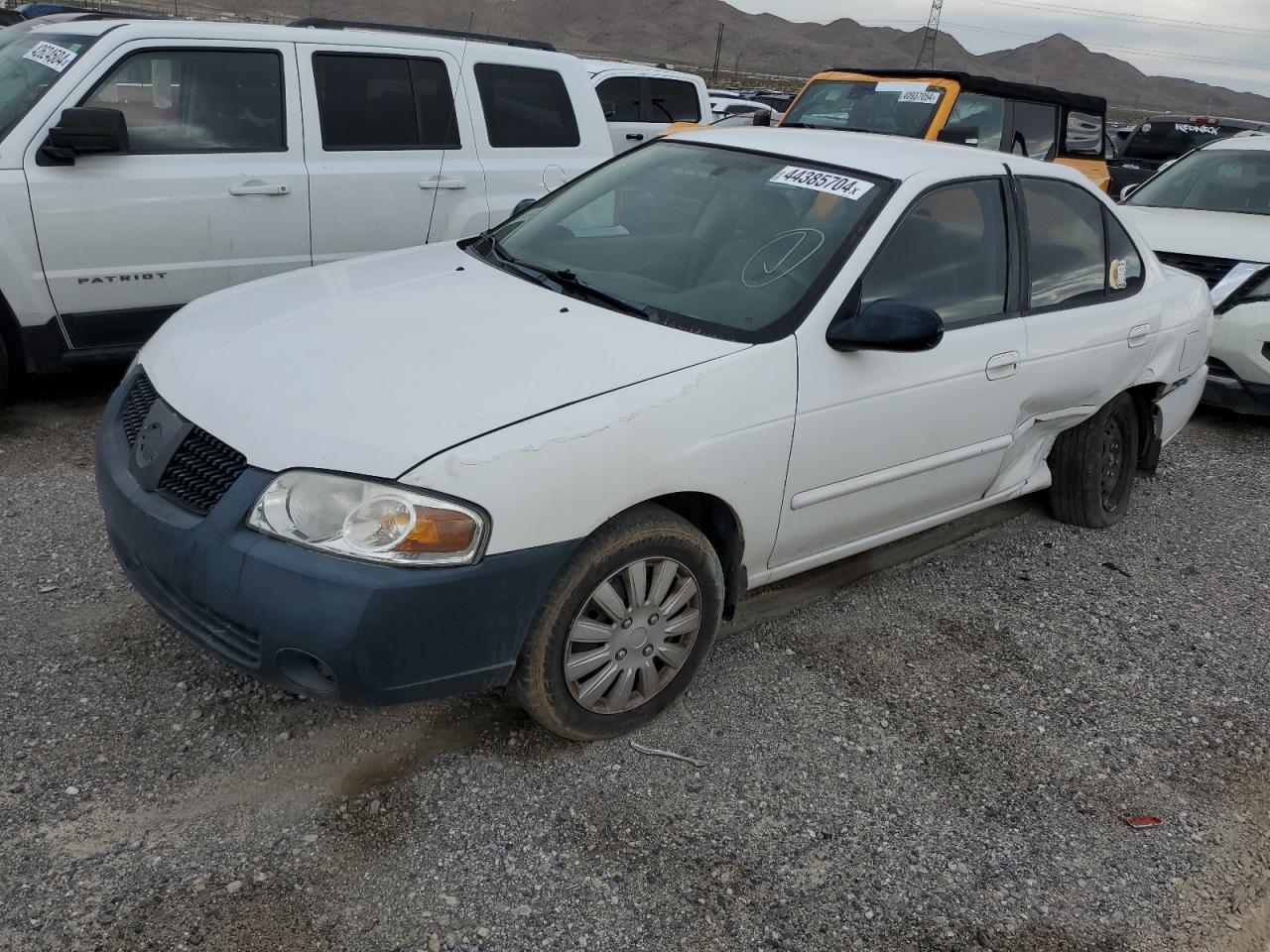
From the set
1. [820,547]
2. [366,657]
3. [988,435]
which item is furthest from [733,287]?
[366,657]

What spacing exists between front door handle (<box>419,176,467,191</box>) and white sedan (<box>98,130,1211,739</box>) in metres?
1.82

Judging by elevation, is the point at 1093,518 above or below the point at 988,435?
below

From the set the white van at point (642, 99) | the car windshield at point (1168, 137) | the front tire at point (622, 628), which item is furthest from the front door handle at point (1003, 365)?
the car windshield at point (1168, 137)

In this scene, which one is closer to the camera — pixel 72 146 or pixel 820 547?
pixel 820 547

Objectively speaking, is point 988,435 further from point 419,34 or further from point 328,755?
point 419,34

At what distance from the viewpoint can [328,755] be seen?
2.98m

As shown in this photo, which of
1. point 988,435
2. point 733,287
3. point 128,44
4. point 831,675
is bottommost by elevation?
point 831,675

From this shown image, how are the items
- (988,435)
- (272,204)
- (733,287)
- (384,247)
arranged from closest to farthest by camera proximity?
(733,287)
(988,435)
(272,204)
(384,247)

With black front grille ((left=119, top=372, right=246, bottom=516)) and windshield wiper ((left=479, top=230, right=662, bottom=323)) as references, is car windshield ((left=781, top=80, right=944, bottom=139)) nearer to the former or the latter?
windshield wiper ((left=479, top=230, right=662, bottom=323))

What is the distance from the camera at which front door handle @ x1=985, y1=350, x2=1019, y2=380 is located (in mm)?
3750

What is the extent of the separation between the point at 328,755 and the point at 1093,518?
3.62 m

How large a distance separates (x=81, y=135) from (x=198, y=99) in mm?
685

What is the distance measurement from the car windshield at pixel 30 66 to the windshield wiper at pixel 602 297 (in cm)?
295

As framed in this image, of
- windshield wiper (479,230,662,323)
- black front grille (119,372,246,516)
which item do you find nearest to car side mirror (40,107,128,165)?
windshield wiper (479,230,662,323)
